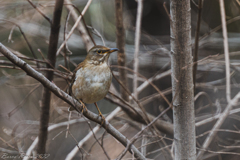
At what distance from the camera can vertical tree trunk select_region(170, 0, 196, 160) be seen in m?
2.21

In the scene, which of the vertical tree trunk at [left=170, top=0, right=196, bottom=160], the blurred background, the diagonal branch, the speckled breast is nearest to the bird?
the speckled breast

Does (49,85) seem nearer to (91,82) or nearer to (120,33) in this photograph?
(91,82)

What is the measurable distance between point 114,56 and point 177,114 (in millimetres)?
3318

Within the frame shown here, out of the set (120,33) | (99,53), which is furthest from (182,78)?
(120,33)

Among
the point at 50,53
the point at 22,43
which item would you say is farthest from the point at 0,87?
the point at 50,53

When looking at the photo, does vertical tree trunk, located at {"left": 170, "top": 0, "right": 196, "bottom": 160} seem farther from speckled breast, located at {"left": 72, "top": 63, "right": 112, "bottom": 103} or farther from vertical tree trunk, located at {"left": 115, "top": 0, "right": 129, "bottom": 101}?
vertical tree trunk, located at {"left": 115, "top": 0, "right": 129, "bottom": 101}

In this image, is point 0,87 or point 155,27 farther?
point 0,87

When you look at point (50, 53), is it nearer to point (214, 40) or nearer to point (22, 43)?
point (22, 43)

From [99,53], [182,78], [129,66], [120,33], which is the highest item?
[120,33]

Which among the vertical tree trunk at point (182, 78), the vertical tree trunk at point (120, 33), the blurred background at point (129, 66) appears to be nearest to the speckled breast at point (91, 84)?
the vertical tree trunk at point (120, 33)

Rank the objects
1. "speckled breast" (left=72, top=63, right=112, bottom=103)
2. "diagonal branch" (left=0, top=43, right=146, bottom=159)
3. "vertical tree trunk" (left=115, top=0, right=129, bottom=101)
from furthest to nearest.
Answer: "vertical tree trunk" (left=115, top=0, right=129, bottom=101), "speckled breast" (left=72, top=63, right=112, bottom=103), "diagonal branch" (left=0, top=43, right=146, bottom=159)

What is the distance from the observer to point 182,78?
226cm

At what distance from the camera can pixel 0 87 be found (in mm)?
5906

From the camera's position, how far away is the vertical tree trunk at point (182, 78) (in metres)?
2.21
